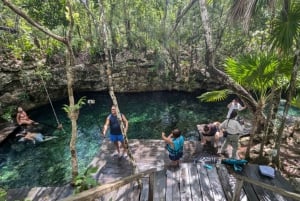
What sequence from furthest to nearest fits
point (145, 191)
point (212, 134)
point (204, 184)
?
point (212, 134) < point (204, 184) < point (145, 191)

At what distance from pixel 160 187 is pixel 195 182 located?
0.85 metres

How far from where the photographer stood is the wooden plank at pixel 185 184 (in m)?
4.30

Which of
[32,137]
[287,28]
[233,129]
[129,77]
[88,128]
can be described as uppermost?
[287,28]

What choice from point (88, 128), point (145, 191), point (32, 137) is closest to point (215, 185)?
point (145, 191)

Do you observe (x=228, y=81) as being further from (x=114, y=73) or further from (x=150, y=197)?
(x=114, y=73)

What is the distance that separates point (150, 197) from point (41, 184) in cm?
517

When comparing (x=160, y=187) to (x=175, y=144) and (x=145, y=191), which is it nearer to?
(x=145, y=191)

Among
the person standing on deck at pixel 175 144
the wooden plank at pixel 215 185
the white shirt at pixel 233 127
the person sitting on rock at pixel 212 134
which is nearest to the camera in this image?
the wooden plank at pixel 215 185

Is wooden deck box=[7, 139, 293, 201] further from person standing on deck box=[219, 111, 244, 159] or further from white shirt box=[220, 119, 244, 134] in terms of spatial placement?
white shirt box=[220, 119, 244, 134]

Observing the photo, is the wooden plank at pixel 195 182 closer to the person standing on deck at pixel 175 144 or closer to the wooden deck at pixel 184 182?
the wooden deck at pixel 184 182

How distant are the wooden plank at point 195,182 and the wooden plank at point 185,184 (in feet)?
0.25

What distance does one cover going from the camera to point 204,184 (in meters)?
4.67

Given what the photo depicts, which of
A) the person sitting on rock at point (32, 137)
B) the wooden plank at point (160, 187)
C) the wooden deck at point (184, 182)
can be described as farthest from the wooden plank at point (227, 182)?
the person sitting on rock at point (32, 137)

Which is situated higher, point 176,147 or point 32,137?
point 176,147
